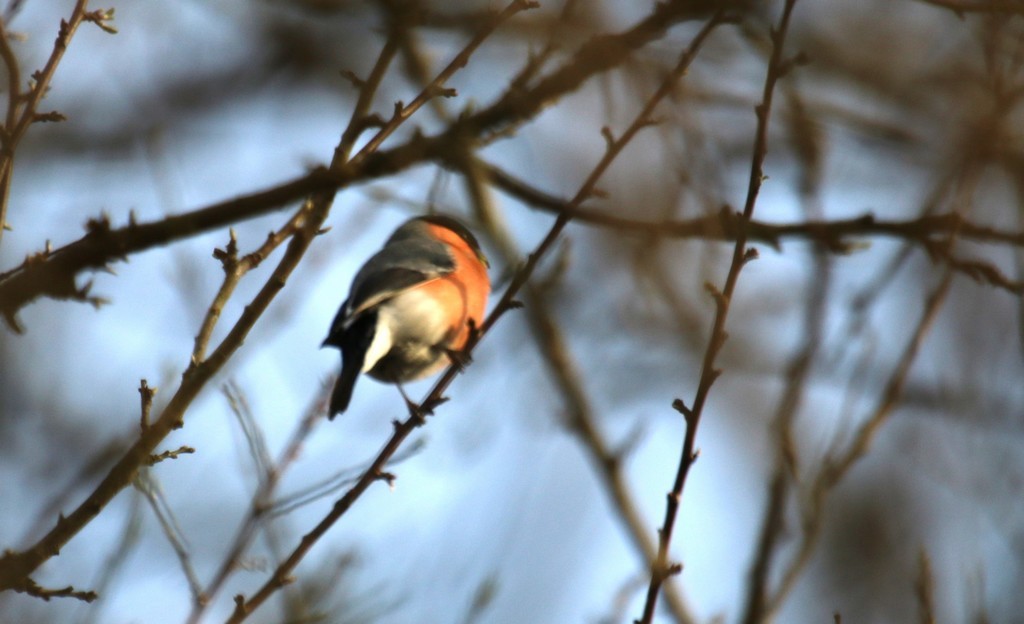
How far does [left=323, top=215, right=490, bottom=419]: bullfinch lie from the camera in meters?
3.66

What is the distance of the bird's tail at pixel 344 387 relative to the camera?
3158mm

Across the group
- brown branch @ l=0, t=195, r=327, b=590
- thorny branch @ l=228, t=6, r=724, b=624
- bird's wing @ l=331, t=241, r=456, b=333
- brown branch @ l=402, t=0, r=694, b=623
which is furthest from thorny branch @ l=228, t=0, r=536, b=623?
brown branch @ l=402, t=0, r=694, b=623

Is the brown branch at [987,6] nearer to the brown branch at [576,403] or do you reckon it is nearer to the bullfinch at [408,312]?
the bullfinch at [408,312]

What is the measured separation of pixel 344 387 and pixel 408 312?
0.64 metres

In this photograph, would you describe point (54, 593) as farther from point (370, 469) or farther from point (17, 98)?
point (17, 98)

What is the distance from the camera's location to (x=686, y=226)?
2625 mm

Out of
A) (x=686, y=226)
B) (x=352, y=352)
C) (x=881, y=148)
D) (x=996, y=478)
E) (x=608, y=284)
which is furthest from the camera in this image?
(x=608, y=284)

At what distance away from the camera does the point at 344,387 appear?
10.7 ft

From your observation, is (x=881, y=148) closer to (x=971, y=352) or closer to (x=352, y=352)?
(x=971, y=352)

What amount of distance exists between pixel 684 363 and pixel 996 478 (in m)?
2.39

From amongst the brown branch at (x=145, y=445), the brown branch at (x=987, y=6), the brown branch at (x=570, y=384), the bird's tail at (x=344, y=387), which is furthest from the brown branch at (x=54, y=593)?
the brown branch at (x=570, y=384)

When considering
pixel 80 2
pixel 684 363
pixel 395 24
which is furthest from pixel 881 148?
pixel 80 2

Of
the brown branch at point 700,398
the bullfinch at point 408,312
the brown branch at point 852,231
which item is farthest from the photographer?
the bullfinch at point 408,312

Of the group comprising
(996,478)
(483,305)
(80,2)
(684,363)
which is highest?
(684,363)
